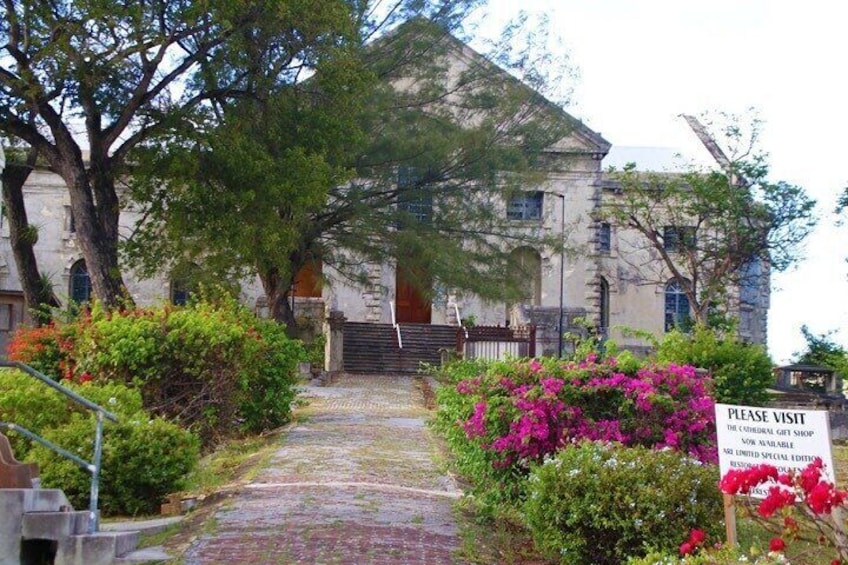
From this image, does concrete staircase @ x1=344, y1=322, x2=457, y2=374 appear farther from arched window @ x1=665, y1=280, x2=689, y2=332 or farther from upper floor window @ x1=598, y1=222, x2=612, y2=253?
arched window @ x1=665, y1=280, x2=689, y2=332

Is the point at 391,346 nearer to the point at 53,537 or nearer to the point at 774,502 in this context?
the point at 53,537

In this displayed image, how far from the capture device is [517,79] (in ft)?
114

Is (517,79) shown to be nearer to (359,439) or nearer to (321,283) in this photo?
(321,283)

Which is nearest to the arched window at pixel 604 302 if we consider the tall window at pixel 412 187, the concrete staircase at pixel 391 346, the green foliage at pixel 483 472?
the concrete staircase at pixel 391 346

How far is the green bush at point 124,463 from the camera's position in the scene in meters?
10.6

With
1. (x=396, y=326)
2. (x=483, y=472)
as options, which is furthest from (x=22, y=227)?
(x=396, y=326)

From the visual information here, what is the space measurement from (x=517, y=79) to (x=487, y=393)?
25.2 m

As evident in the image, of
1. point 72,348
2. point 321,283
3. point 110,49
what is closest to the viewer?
point 72,348

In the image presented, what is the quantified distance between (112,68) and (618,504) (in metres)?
14.8

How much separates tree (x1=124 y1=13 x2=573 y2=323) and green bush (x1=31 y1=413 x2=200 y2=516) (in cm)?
1117

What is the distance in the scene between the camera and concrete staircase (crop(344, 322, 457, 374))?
3819 cm

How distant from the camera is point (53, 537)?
895cm

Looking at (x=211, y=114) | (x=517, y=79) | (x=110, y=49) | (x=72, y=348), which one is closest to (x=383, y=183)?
(x=517, y=79)

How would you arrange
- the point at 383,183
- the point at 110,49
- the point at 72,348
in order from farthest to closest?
the point at 383,183 < the point at 110,49 < the point at 72,348
